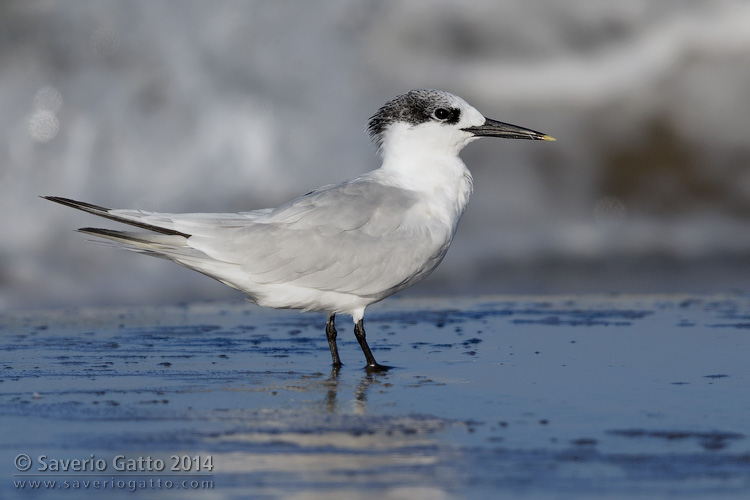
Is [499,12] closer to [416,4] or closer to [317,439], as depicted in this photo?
[416,4]

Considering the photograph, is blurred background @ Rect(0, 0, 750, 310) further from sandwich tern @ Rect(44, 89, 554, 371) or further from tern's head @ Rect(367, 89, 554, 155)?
sandwich tern @ Rect(44, 89, 554, 371)

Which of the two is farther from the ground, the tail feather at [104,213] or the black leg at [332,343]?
the tail feather at [104,213]

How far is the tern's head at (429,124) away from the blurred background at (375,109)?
219 cm

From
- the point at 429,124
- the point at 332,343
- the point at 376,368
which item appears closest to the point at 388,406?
the point at 376,368

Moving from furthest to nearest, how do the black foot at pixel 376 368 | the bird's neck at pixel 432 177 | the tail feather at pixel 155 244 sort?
the bird's neck at pixel 432 177 → the black foot at pixel 376 368 → the tail feather at pixel 155 244

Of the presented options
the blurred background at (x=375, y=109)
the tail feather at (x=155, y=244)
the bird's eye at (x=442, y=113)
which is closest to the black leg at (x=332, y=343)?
the tail feather at (x=155, y=244)

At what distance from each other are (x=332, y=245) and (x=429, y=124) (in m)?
0.85

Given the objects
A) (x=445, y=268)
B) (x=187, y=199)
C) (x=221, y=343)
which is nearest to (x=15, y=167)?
(x=187, y=199)

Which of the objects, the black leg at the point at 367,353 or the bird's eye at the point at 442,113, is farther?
the bird's eye at the point at 442,113

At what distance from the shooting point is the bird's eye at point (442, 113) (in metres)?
5.20

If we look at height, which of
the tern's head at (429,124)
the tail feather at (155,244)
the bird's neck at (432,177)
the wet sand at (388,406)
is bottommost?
the wet sand at (388,406)

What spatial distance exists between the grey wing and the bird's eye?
0.64m

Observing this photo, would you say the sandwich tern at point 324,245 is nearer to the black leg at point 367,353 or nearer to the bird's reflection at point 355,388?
the black leg at point 367,353

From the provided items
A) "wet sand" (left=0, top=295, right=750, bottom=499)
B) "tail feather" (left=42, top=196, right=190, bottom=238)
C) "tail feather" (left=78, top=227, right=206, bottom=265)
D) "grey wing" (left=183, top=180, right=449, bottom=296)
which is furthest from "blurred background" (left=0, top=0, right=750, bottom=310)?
"tail feather" (left=42, top=196, right=190, bottom=238)
